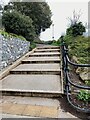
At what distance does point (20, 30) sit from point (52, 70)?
18.1 ft

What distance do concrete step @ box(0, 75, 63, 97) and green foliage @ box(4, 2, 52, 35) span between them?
11695mm

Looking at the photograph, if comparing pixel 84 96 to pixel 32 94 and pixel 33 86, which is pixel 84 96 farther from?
pixel 33 86

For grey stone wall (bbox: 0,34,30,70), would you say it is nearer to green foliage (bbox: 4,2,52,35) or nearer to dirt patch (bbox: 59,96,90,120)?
dirt patch (bbox: 59,96,90,120)

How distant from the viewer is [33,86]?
4.05m

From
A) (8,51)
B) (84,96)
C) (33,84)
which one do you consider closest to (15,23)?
(8,51)

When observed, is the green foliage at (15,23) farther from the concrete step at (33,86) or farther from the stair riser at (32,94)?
the stair riser at (32,94)

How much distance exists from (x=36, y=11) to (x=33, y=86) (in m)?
13.9

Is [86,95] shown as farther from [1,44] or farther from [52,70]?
[1,44]

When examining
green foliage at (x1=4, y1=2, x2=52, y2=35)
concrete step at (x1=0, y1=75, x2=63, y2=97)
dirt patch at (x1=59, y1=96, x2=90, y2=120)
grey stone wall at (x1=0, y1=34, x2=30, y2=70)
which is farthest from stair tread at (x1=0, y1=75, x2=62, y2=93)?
green foliage at (x1=4, y1=2, x2=52, y2=35)

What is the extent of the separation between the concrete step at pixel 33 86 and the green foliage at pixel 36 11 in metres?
11.7

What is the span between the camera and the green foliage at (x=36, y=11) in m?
15.8

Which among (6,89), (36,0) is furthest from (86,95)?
(36,0)

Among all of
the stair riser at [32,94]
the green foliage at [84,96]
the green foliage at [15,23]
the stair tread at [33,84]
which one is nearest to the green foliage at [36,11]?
the green foliage at [15,23]

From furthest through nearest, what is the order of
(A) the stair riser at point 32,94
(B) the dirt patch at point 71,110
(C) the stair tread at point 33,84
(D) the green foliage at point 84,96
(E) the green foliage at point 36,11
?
(E) the green foliage at point 36,11 → (C) the stair tread at point 33,84 → (A) the stair riser at point 32,94 → (D) the green foliage at point 84,96 → (B) the dirt patch at point 71,110
